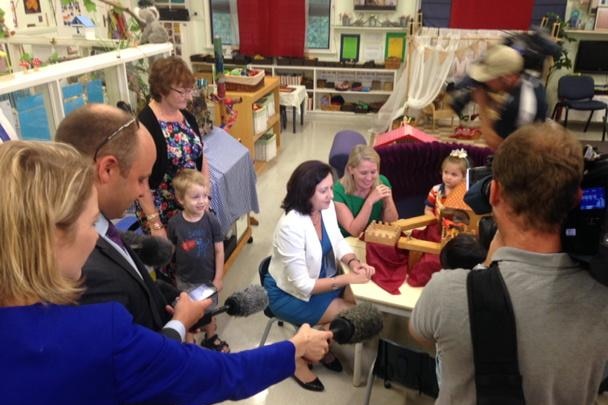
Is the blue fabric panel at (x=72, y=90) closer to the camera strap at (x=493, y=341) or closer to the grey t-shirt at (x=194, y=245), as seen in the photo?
the grey t-shirt at (x=194, y=245)

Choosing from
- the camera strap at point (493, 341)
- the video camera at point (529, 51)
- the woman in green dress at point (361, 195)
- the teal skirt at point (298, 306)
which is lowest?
the teal skirt at point (298, 306)

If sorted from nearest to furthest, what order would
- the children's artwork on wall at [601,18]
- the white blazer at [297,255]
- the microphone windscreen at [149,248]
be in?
the microphone windscreen at [149,248]
the white blazer at [297,255]
the children's artwork on wall at [601,18]

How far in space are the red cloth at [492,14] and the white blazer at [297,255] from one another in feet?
21.0

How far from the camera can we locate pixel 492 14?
24.1 ft

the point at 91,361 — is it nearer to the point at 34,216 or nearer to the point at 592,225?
the point at 34,216

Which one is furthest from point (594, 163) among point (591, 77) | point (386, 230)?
point (591, 77)

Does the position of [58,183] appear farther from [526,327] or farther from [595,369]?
[595,369]

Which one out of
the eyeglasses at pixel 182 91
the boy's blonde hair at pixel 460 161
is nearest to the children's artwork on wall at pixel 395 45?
the boy's blonde hair at pixel 460 161

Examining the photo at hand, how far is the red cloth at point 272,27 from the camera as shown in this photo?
7.99m

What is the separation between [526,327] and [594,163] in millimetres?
382

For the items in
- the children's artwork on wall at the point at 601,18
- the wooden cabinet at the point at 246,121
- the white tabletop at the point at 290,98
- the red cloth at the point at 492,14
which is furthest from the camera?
the red cloth at the point at 492,14

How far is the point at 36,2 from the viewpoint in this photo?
5676 mm

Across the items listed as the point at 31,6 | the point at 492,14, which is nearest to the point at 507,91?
the point at 31,6

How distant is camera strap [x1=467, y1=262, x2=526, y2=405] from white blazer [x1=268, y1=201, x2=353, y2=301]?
4.35 feet
